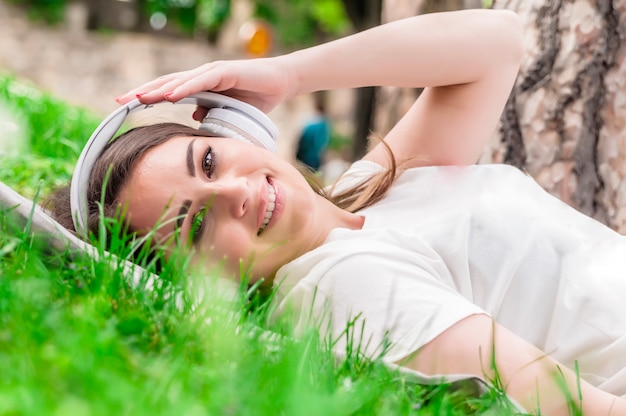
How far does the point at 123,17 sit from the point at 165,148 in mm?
19206

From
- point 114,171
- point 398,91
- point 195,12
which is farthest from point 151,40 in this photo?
point 114,171

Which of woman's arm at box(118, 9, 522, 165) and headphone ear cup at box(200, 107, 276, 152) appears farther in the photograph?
woman's arm at box(118, 9, 522, 165)

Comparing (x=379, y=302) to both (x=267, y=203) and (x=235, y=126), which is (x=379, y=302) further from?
(x=235, y=126)

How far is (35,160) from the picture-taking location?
3727 mm

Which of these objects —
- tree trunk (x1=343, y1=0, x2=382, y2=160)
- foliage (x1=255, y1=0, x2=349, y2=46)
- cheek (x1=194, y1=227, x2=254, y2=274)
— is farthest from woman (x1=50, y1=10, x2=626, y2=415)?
foliage (x1=255, y1=0, x2=349, y2=46)

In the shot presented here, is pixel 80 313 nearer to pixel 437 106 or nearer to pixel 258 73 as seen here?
pixel 258 73

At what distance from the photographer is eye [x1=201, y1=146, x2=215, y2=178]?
83.0 inches

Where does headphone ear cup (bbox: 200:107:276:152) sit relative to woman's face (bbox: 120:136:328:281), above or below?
above

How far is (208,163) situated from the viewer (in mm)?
2121

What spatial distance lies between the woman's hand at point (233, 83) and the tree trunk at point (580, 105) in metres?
1.45

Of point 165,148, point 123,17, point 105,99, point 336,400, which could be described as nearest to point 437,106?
point 165,148

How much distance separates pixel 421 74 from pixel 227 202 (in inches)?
35.7

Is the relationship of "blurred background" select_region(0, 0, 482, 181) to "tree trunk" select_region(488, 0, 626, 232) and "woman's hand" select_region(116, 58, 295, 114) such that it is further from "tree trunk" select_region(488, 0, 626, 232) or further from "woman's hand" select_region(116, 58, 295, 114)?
"woman's hand" select_region(116, 58, 295, 114)

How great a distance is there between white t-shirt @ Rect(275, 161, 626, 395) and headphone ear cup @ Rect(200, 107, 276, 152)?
15.5 inches
